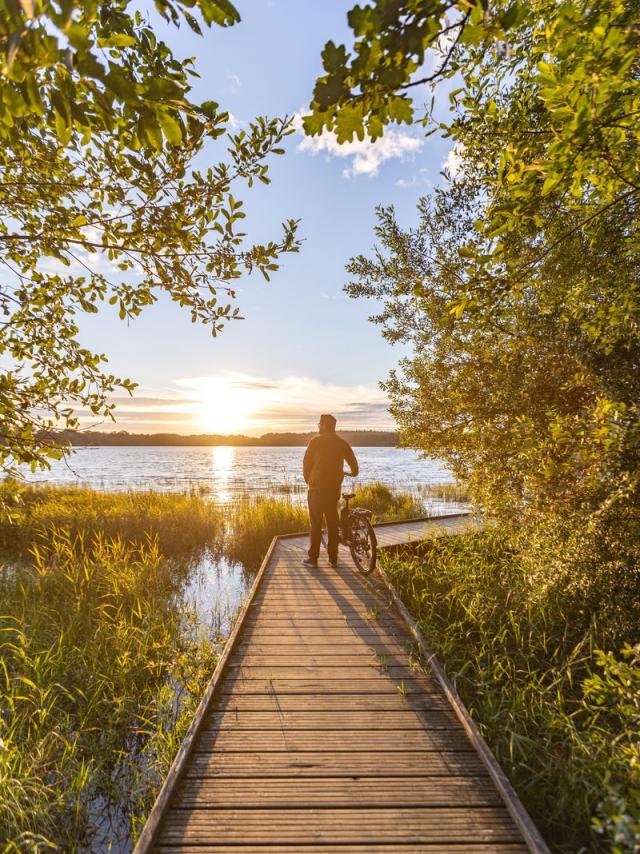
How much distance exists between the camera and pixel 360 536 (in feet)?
21.8

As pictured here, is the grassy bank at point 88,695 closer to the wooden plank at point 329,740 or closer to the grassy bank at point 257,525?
the wooden plank at point 329,740

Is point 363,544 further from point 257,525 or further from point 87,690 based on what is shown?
point 257,525

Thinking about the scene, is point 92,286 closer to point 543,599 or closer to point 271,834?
point 271,834

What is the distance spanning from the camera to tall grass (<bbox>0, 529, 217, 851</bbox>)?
3107mm

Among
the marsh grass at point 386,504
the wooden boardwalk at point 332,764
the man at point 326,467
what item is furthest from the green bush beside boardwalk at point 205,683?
the marsh grass at point 386,504

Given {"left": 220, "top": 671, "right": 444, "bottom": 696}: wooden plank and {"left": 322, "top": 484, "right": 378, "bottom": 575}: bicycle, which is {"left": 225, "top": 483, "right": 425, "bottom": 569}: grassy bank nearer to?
{"left": 322, "top": 484, "right": 378, "bottom": 575}: bicycle

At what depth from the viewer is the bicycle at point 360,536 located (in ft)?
20.7

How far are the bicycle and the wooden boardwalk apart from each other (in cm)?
182

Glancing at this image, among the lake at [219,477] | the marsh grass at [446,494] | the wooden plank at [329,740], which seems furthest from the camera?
the lake at [219,477]

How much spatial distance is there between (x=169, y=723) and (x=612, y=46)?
5.76 metres

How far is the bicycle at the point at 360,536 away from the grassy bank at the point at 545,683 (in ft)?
2.45

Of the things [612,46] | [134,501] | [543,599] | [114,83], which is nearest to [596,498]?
[543,599]

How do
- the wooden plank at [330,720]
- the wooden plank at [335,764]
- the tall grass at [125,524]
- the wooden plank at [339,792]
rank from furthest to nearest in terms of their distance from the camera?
the tall grass at [125,524], the wooden plank at [330,720], the wooden plank at [335,764], the wooden plank at [339,792]

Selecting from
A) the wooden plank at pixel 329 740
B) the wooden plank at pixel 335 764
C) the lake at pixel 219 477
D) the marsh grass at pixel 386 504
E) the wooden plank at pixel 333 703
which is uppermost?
the wooden plank at pixel 335 764
